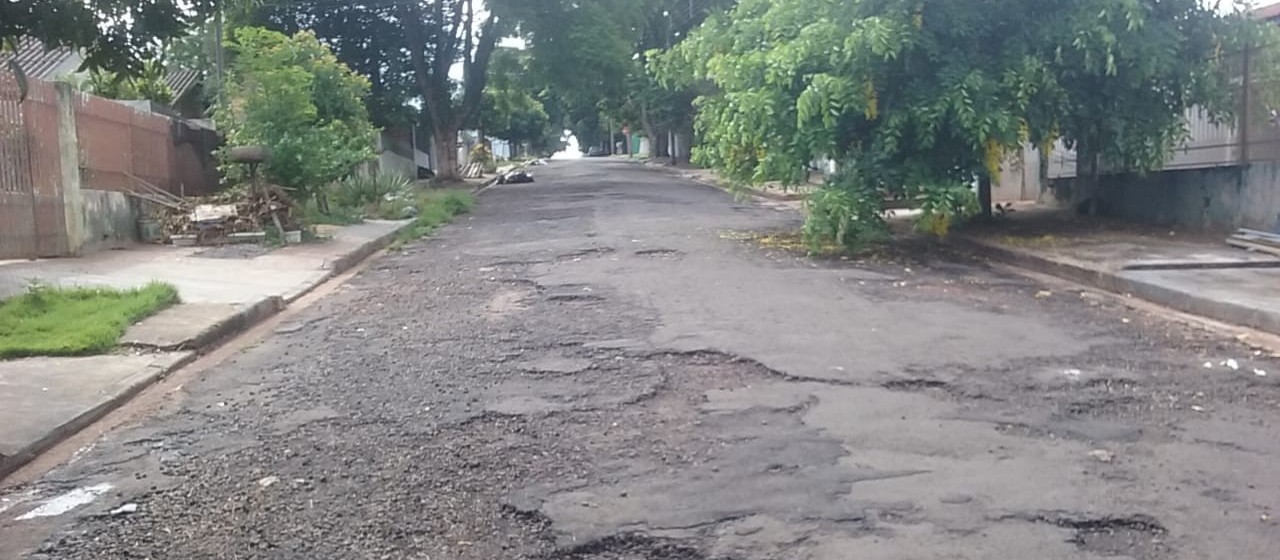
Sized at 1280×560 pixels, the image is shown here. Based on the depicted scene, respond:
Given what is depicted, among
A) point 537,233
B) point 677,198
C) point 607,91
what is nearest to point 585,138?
point 607,91

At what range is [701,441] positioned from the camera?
5414mm

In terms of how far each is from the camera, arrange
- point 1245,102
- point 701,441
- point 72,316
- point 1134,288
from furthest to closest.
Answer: point 1245,102
point 1134,288
point 72,316
point 701,441

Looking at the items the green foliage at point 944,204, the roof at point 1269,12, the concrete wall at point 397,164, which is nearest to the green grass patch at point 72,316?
the green foliage at point 944,204

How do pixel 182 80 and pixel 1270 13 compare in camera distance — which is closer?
pixel 1270 13

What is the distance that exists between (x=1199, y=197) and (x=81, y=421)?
1283cm

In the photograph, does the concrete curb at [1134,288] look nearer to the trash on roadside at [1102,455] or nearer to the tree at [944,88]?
the tree at [944,88]

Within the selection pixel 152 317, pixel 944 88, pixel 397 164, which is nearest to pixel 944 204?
pixel 944 88

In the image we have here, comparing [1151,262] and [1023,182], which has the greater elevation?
[1023,182]

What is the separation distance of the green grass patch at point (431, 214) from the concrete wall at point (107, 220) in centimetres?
343

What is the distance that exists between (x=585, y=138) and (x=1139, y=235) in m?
110

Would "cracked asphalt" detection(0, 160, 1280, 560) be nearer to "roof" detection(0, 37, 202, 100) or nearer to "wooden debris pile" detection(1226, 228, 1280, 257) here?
"wooden debris pile" detection(1226, 228, 1280, 257)

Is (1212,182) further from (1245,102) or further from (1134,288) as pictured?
(1134,288)

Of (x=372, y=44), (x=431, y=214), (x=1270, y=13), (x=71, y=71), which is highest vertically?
(x=372, y=44)

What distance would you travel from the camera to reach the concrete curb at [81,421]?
5570 mm
